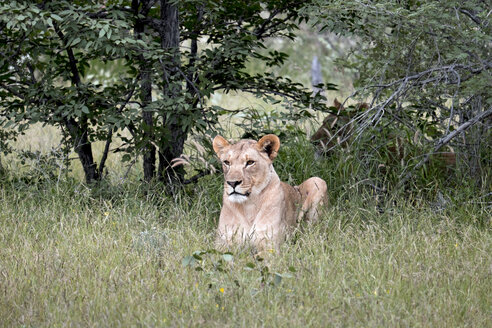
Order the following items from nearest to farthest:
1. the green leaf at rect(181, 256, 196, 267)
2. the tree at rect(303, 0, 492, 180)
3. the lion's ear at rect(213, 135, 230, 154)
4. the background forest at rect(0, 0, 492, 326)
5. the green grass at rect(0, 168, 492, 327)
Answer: the green grass at rect(0, 168, 492, 327) < the background forest at rect(0, 0, 492, 326) < the green leaf at rect(181, 256, 196, 267) < the lion's ear at rect(213, 135, 230, 154) < the tree at rect(303, 0, 492, 180)

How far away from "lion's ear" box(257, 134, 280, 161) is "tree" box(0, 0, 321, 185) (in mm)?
828

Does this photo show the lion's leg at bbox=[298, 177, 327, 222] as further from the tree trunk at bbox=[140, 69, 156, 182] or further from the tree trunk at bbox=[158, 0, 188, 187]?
the tree trunk at bbox=[140, 69, 156, 182]

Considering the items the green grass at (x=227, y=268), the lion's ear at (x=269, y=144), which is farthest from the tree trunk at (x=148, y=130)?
the lion's ear at (x=269, y=144)

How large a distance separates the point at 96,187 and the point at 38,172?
0.63 m

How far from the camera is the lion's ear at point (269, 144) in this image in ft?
17.4

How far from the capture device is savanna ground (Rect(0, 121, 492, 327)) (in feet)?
12.9

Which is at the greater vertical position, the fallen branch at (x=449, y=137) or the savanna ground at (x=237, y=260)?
the fallen branch at (x=449, y=137)

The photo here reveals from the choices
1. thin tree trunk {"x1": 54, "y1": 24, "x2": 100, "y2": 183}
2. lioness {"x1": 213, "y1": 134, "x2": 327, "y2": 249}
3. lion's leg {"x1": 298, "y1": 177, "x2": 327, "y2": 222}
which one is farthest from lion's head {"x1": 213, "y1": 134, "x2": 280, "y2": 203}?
thin tree trunk {"x1": 54, "y1": 24, "x2": 100, "y2": 183}

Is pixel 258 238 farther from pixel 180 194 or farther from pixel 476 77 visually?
pixel 476 77

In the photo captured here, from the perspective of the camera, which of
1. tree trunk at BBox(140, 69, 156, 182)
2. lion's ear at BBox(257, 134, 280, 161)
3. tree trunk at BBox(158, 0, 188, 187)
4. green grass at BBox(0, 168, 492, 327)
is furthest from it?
tree trunk at BBox(158, 0, 188, 187)

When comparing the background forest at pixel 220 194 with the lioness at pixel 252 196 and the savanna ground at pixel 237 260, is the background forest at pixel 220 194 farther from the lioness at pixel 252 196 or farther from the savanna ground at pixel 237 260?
the lioness at pixel 252 196

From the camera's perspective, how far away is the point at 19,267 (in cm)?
475

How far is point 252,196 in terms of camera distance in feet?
17.3

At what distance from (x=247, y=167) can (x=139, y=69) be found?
2137 millimetres
